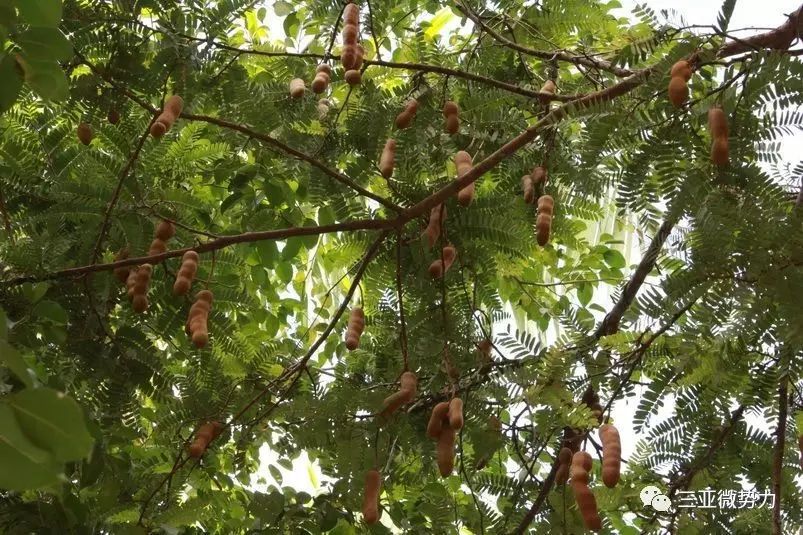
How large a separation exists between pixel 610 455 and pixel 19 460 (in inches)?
39.8

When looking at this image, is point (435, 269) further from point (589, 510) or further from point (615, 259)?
point (615, 259)

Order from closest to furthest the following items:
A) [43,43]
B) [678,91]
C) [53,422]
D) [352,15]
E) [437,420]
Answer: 1. [53,422]
2. [43,43]
3. [678,91]
4. [437,420]
5. [352,15]

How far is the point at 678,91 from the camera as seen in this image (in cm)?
141

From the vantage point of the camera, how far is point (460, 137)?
2.23 m

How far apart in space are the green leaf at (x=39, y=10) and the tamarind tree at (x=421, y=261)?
486 mm

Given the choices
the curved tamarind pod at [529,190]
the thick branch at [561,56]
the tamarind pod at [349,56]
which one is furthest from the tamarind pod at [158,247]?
the thick branch at [561,56]

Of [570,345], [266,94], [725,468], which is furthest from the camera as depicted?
[266,94]

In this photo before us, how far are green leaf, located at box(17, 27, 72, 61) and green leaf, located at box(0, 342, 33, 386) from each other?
36 cm

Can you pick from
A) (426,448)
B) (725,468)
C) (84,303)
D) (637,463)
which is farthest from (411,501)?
(84,303)

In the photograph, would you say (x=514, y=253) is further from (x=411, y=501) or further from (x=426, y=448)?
(x=411, y=501)

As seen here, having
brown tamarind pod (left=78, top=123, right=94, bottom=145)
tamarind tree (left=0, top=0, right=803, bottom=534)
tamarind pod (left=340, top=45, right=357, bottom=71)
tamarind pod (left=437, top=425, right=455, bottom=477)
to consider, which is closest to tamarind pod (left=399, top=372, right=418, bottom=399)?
tamarind tree (left=0, top=0, right=803, bottom=534)

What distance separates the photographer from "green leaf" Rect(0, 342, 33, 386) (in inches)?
26.7

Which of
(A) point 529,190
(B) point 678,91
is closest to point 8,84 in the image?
(B) point 678,91

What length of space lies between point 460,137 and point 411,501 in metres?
0.95
